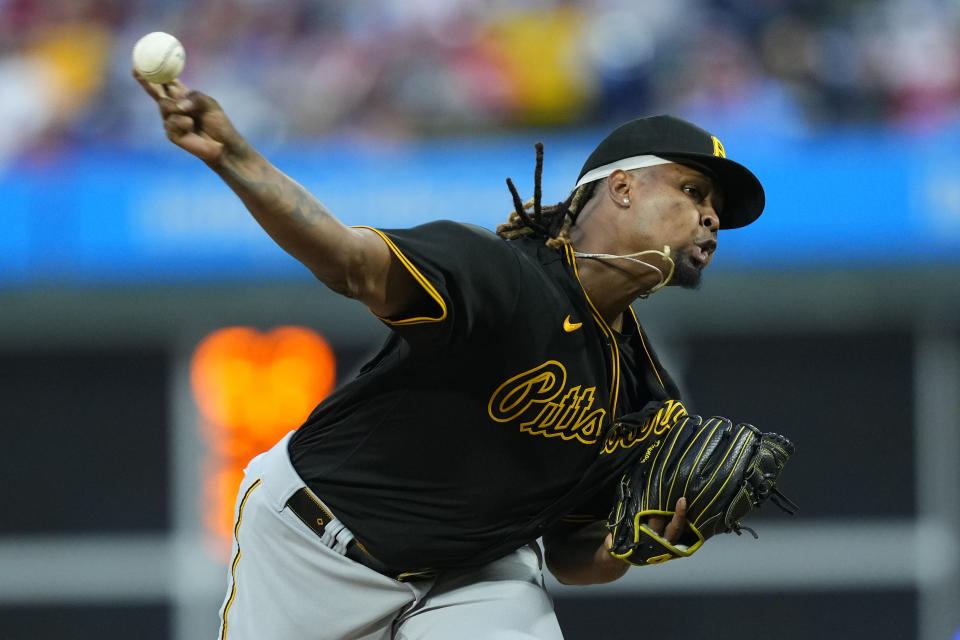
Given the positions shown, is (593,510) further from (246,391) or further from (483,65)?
(483,65)

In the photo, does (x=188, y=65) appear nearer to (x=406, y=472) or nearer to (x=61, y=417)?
(x=61, y=417)

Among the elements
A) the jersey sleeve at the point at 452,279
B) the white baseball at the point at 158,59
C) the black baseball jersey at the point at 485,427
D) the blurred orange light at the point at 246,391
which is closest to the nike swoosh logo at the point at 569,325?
the black baseball jersey at the point at 485,427

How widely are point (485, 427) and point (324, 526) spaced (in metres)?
0.46

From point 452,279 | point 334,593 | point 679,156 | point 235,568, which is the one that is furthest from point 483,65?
point 452,279

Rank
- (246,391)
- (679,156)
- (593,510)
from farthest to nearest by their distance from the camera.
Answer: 1. (246,391)
2. (593,510)
3. (679,156)

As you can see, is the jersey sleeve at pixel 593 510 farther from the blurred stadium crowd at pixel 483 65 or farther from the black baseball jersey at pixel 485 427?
the blurred stadium crowd at pixel 483 65

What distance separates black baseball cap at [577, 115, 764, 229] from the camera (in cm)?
290

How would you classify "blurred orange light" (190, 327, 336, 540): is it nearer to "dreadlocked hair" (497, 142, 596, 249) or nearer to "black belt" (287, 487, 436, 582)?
"black belt" (287, 487, 436, 582)

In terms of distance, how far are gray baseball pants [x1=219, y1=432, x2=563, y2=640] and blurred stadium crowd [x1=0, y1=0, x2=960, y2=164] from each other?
4165 millimetres

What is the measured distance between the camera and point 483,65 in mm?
7430

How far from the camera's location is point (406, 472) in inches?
111

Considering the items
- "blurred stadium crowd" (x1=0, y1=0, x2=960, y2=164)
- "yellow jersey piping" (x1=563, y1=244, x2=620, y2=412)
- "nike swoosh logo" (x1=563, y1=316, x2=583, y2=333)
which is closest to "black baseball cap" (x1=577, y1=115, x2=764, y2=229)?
"yellow jersey piping" (x1=563, y1=244, x2=620, y2=412)

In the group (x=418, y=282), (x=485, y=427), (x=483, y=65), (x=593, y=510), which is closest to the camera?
(x=418, y=282)

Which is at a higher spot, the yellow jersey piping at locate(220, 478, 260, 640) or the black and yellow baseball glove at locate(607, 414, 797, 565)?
the black and yellow baseball glove at locate(607, 414, 797, 565)
